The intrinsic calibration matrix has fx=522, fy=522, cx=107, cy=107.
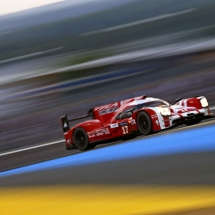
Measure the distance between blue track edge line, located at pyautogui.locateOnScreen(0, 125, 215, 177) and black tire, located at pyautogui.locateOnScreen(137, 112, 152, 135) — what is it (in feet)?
0.62

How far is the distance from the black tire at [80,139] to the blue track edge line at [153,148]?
0.88 ft

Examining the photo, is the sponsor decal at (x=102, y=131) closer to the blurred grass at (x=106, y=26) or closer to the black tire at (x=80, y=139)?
the black tire at (x=80, y=139)

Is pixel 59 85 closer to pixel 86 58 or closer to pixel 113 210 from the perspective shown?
pixel 86 58

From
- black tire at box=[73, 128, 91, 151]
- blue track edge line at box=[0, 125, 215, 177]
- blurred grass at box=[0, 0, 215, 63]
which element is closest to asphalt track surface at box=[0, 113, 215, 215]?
blue track edge line at box=[0, 125, 215, 177]

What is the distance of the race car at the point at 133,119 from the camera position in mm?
4145

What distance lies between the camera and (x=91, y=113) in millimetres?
4688

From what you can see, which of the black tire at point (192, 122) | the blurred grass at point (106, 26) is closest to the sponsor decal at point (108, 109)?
the black tire at point (192, 122)

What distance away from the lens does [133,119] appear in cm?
424

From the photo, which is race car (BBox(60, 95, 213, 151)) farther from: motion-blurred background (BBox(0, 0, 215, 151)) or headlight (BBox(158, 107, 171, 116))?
motion-blurred background (BBox(0, 0, 215, 151))

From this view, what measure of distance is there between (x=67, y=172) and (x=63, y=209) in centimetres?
110

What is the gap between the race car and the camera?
414cm

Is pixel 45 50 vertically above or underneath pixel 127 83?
above

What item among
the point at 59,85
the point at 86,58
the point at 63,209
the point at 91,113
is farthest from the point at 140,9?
the point at 63,209

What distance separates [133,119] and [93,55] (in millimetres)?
4438
